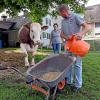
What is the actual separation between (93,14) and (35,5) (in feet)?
145

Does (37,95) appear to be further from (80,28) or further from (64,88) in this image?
(80,28)

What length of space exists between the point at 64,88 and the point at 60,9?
67.0 inches

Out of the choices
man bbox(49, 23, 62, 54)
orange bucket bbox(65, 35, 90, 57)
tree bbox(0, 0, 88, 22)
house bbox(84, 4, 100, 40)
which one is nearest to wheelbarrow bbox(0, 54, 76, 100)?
orange bucket bbox(65, 35, 90, 57)

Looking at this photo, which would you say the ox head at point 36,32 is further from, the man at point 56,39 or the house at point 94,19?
the house at point 94,19

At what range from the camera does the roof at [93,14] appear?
5172 centimetres

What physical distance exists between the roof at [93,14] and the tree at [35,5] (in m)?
38.5

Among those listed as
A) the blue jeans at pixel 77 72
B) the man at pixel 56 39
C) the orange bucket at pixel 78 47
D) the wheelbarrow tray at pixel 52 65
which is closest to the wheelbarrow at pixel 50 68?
the wheelbarrow tray at pixel 52 65

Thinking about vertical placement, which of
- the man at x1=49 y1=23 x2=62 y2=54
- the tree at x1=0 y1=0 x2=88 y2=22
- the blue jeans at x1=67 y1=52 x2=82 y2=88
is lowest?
the blue jeans at x1=67 y1=52 x2=82 y2=88

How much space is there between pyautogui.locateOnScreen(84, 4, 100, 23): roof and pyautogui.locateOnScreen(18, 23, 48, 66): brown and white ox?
1620 inches

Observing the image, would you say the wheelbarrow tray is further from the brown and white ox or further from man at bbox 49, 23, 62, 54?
man at bbox 49, 23, 62, 54

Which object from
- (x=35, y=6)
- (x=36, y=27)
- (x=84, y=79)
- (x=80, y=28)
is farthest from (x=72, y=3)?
(x=80, y=28)

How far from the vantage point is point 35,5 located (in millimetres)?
10977

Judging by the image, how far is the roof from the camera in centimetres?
5172

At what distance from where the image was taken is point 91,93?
6867 mm
